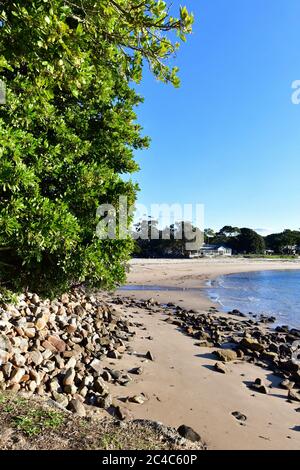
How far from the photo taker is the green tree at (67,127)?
295 centimetres

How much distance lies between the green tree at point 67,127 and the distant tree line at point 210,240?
5898cm

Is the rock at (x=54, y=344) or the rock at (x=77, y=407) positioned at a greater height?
the rock at (x=54, y=344)

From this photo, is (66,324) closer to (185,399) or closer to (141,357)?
(141,357)

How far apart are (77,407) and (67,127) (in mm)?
4516

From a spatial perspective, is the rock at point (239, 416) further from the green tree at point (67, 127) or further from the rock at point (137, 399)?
the green tree at point (67, 127)

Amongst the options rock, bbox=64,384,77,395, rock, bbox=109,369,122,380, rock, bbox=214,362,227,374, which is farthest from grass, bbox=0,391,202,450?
rock, bbox=214,362,227,374

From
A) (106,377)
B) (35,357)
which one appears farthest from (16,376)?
(106,377)

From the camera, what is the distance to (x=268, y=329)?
16719mm

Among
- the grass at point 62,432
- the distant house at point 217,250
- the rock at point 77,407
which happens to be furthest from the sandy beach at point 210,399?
the distant house at point 217,250

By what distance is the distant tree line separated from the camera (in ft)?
311

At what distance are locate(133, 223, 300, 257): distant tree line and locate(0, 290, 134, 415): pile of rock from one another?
183 feet

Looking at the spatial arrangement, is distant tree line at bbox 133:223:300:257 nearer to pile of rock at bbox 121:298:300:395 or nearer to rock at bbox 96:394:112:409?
pile of rock at bbox 121:298:300:395
